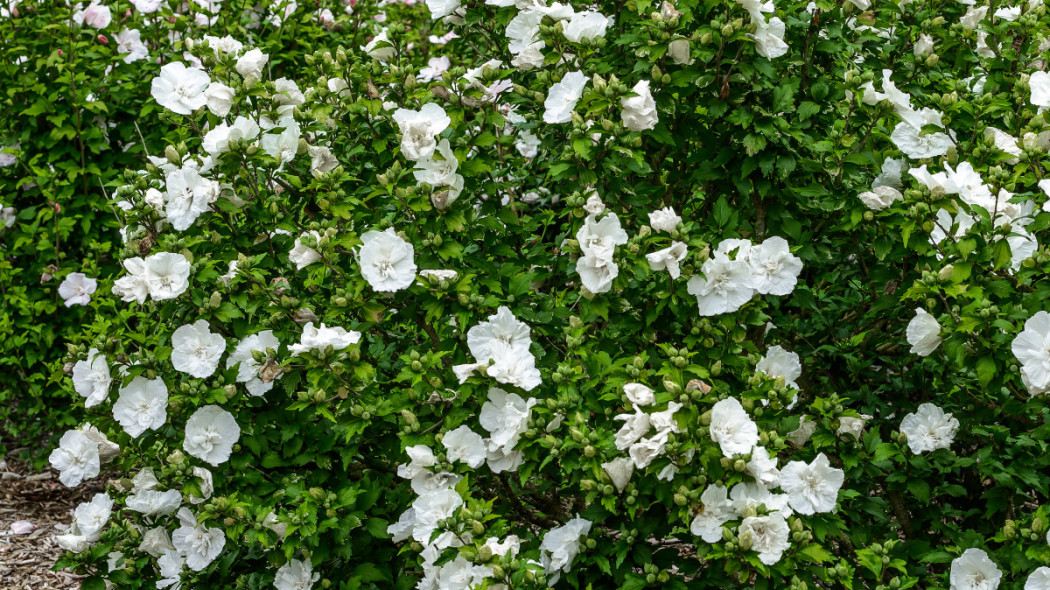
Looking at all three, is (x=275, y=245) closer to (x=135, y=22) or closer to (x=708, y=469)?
(x=708, y=469)

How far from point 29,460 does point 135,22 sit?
89.9 inches

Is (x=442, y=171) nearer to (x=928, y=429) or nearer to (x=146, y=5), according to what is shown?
(x=928, y=429)

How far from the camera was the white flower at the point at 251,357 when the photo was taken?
311 cm

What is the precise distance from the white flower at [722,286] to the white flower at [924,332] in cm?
45

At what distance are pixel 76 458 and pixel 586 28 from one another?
2125 millimetres

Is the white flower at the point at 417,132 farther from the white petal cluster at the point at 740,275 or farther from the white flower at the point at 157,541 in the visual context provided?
the white flower at the point at 157,541

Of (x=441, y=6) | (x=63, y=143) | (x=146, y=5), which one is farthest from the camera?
(x=63, y=143)

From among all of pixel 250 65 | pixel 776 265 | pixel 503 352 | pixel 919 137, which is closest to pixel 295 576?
pixel 503 352

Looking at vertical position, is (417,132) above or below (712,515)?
above

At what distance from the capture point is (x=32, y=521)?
481 centimetres

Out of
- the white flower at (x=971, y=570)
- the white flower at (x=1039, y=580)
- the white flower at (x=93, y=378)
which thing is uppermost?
the white flower at (x=1039, y=580)

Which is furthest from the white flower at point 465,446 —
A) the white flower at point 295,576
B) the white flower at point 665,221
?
the white flower at point 665,221

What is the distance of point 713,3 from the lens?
296cm

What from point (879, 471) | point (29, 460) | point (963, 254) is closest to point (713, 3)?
point (963, 254)
